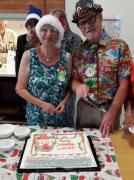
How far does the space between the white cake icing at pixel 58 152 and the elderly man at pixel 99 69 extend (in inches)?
10.8

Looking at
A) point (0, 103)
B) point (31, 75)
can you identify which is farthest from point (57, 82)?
point (0, 103)

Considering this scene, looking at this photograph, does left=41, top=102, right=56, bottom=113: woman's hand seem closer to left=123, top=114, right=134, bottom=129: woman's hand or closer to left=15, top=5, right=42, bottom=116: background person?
left=123, top=114, right=134, bottom=129: woman's hand

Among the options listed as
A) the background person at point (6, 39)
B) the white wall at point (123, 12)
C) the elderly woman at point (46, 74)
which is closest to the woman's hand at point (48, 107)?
the elderly woman at point (46, 74)

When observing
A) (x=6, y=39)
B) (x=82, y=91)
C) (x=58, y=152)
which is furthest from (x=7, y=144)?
(x=6, y=39)

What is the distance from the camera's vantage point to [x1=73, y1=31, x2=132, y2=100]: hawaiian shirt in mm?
1696

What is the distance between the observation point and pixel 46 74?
5.62 ft

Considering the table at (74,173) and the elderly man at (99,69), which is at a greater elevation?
the elderly man at (99,69)

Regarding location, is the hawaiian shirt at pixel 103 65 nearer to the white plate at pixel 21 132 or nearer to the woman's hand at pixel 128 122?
the woman's hand at pixel 128 122

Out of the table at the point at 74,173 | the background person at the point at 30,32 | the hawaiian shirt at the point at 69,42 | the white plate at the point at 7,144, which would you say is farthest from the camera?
the background person at the point at 30,32

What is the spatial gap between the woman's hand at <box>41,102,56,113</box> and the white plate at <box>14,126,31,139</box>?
159mm

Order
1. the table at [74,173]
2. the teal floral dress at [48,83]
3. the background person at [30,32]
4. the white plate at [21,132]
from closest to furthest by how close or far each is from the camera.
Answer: the table at [74,173], the white plate at [21,132], the teal floral dress at [48,83], the background person at [30,32]

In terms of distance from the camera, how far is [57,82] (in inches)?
67.6

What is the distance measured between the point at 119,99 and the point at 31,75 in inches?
21.4

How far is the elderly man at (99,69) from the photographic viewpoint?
1.66m
